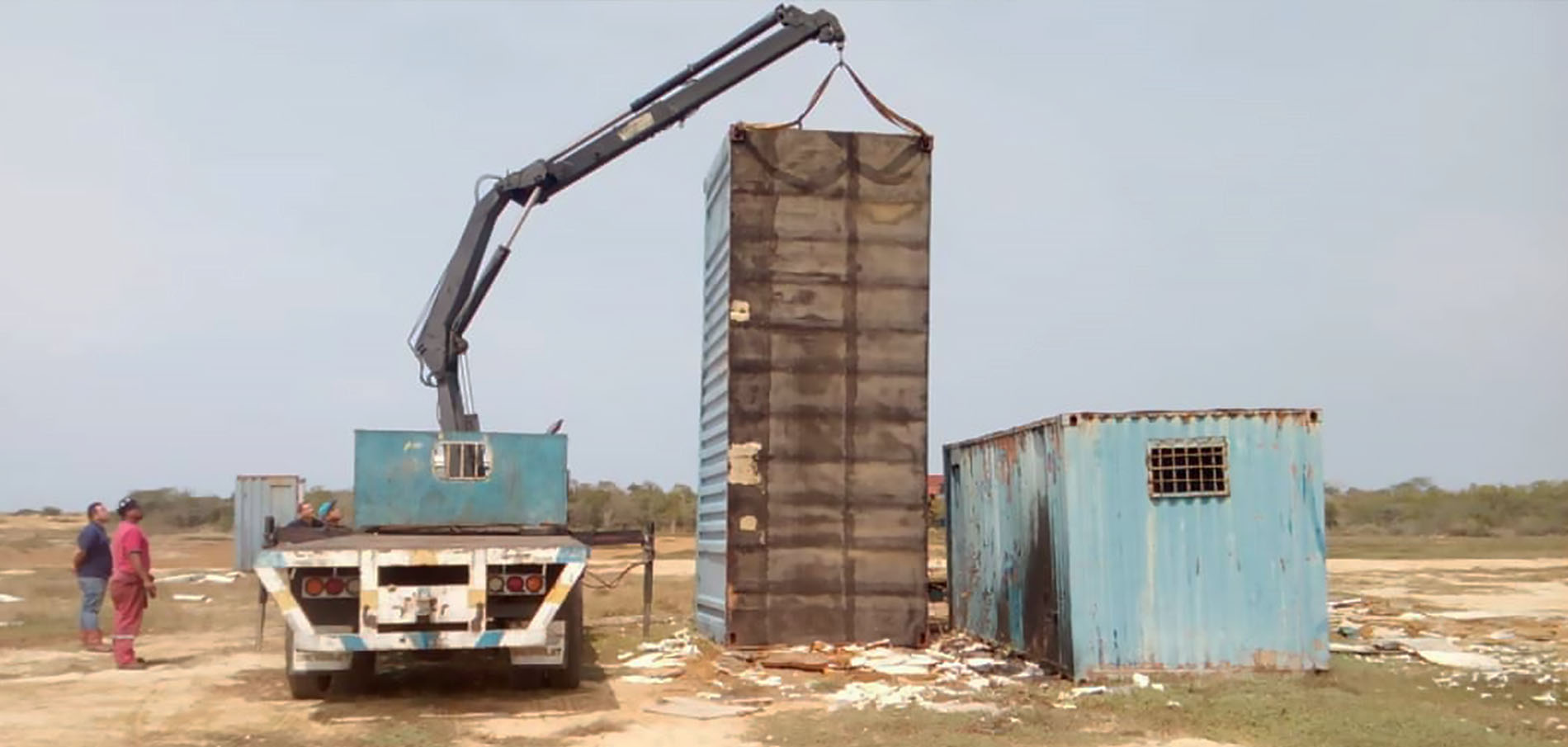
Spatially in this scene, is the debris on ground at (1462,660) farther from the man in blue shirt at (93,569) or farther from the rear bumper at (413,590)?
the man in blue shirt at (93,569)

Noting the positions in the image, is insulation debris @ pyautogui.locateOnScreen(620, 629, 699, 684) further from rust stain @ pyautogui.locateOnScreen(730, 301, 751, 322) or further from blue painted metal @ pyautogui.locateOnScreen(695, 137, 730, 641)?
rust stain @ pyautogui.locateOnScreen(730, 301, 751, 322)

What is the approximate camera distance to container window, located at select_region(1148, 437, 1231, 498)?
468 inches

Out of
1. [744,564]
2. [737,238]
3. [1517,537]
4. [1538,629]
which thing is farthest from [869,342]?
[1517,537]

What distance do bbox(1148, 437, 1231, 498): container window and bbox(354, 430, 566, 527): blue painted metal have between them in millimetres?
6092

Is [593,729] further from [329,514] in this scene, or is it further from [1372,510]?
[1372,510]

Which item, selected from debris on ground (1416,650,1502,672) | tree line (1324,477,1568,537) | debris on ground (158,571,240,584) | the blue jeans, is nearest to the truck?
the blue jeans

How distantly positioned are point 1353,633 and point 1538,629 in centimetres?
288

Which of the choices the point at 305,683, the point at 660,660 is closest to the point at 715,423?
the point at 660,660

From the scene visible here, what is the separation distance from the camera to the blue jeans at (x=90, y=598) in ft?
48.9

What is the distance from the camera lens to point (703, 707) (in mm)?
10680

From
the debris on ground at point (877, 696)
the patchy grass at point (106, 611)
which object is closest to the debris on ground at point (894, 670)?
the debris on ground at point (877, 696)

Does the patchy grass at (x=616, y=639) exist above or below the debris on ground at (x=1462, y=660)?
above

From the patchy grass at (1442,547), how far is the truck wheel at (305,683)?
3434cm

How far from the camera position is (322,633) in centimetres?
991
